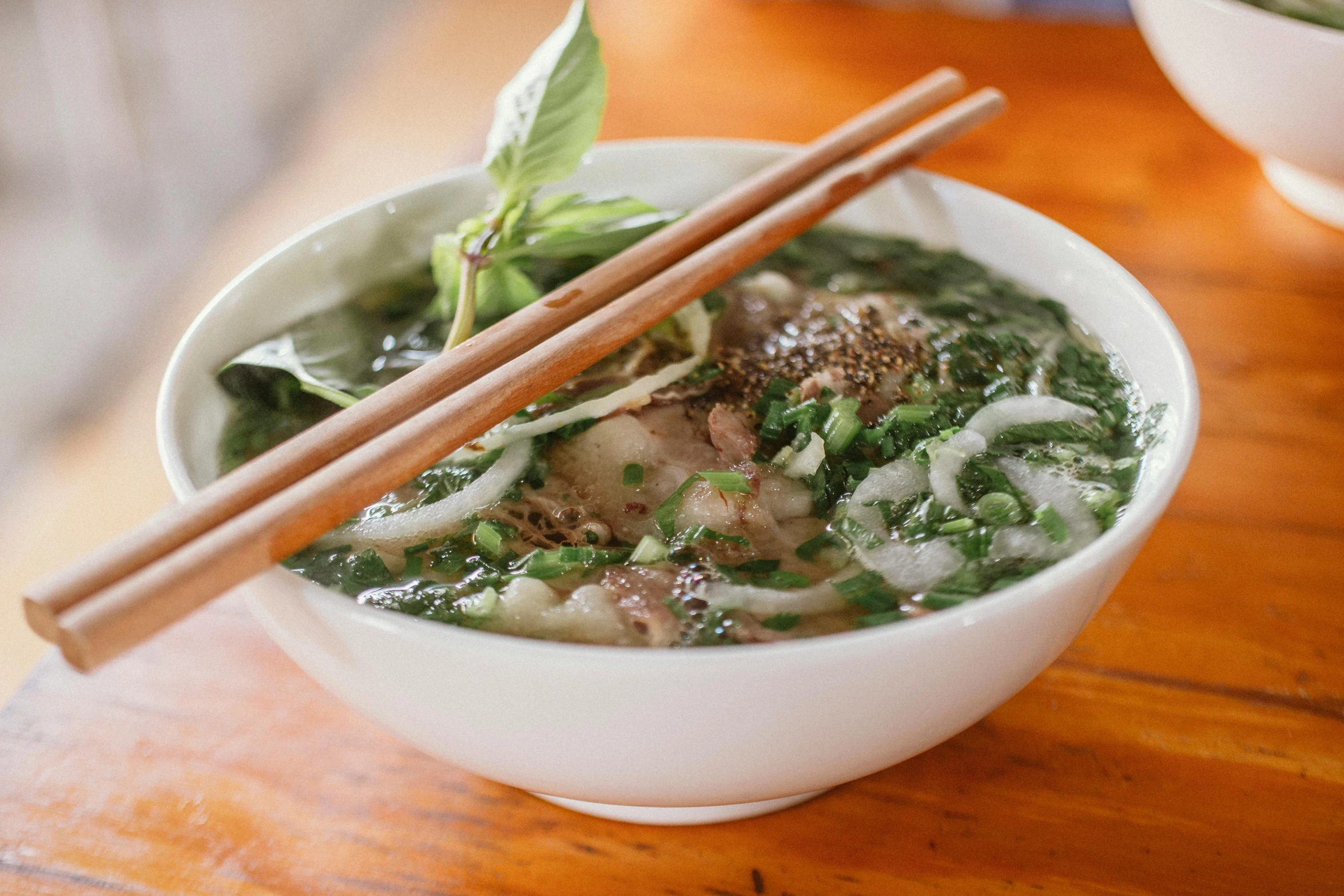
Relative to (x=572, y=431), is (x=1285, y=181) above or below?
below

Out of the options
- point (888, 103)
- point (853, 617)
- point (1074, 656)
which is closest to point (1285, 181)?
point (888, 103)

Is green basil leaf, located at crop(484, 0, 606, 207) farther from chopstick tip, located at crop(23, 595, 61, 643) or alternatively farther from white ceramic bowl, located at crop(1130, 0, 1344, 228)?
white ceramic bowl, located at crop(1130, 0, 1344, 228)

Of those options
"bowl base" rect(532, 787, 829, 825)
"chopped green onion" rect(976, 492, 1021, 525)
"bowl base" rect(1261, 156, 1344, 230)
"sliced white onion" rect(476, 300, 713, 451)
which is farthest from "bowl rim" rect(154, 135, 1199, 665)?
"bowl base" rect(1261, 156, 1344, 230)

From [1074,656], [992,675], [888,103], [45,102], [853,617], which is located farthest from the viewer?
[45,102]

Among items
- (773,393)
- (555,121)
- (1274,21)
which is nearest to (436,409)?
(773,393)

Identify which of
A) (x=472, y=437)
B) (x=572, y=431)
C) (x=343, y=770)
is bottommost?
(x=343, y=770)

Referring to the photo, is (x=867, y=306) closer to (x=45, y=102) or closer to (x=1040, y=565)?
(x=1040, y=565)
